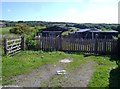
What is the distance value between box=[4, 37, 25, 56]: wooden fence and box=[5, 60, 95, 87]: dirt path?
3.78 metres

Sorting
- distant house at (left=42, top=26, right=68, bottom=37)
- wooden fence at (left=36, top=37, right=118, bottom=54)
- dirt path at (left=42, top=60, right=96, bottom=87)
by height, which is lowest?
dirt path at (left=42, top=60, right=96, bottom=87)

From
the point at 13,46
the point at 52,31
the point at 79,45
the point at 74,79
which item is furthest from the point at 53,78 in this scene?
the point at 52,31

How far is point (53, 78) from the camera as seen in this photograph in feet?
30.4

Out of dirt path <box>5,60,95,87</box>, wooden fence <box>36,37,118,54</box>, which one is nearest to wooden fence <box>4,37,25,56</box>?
wooden fence <box>36,37,118,54</box>

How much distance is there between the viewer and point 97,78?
30.0 feet

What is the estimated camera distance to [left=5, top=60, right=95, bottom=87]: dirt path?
27.7 feet

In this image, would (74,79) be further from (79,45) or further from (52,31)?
(52,31)

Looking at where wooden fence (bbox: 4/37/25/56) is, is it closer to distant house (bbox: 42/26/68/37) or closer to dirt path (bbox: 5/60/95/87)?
dirt path (bbox: 5/60/95/87)

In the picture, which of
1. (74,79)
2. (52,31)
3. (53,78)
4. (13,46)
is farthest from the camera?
(52,31)

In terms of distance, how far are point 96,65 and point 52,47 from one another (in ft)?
21.1

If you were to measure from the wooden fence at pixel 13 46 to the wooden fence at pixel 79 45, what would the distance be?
1.43 metres

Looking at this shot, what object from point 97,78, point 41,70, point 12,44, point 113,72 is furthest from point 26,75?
point 12,44

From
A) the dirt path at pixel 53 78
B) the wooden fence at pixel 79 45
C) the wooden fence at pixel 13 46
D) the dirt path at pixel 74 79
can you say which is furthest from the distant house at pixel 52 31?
the dirt path at pixel 74 79

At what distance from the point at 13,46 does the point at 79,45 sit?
4991 millimetres
